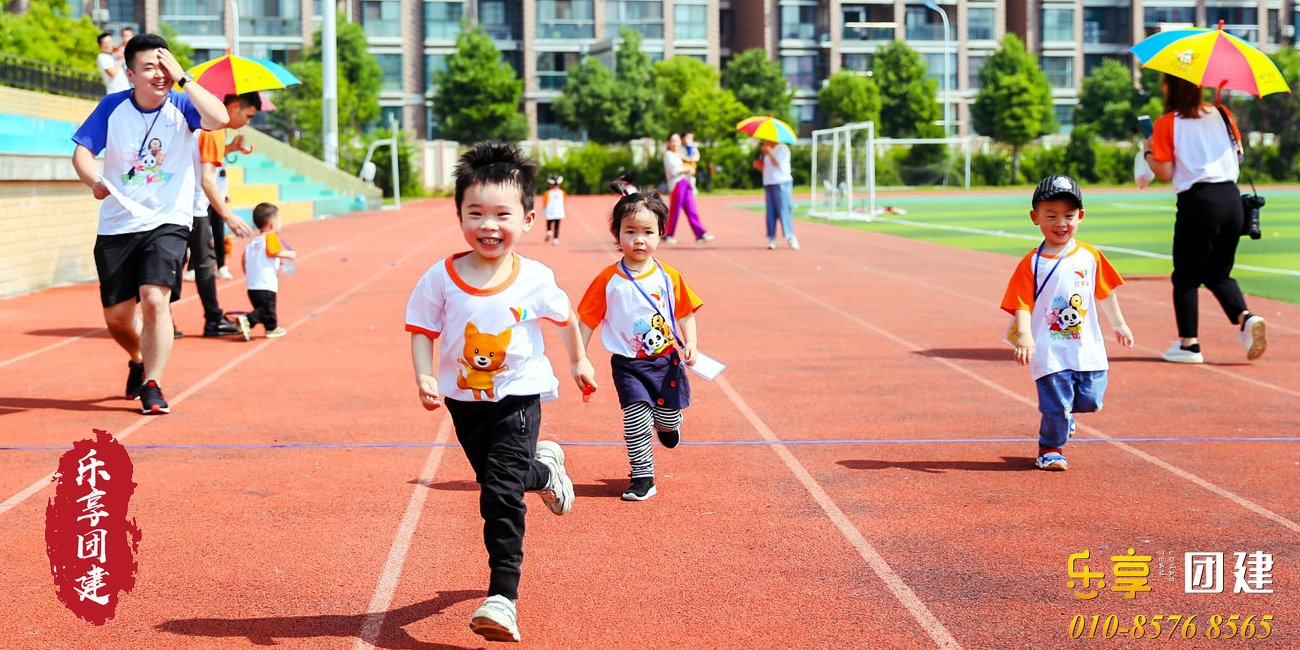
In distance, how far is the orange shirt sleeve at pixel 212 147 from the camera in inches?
388

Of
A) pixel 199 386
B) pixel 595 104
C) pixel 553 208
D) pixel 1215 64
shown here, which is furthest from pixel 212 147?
pixel 595 104

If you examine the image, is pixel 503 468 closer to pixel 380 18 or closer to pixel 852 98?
pixel 852 98

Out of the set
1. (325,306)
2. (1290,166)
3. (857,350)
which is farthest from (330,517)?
(1290,166)

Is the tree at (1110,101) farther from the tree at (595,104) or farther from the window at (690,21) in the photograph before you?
the tree at (595,104)

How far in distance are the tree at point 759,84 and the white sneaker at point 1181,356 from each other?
59733 mm

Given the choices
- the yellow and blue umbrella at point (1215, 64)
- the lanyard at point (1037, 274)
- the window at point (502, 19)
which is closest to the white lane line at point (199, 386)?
the lanyard at point (1037, 274)

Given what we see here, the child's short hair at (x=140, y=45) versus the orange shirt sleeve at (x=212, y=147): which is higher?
the child's short hair at (x=140, y=45)

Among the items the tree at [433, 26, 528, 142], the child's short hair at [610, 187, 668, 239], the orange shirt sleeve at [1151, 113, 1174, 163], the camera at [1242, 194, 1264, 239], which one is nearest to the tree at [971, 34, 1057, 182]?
the tree at [433, 26, 528, 142]

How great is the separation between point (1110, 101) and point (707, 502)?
71.9 m

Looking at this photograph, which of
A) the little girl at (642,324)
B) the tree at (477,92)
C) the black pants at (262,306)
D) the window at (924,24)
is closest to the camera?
the little girl at (642,324)

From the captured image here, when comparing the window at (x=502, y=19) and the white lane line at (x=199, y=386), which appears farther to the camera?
the window at (x=502, y=19)

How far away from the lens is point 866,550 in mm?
4961
